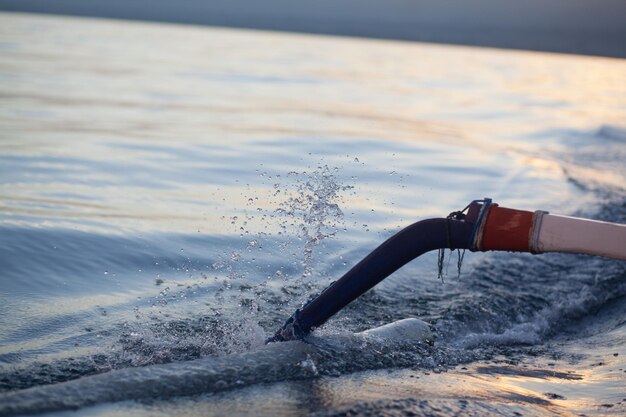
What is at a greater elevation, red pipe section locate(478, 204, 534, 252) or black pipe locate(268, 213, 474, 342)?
red pipe section locate(478, 204, 534, 252)

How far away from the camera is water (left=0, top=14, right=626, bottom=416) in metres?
5.23

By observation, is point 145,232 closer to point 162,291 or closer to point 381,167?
point 162,291

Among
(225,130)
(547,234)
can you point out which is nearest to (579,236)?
(547,234)

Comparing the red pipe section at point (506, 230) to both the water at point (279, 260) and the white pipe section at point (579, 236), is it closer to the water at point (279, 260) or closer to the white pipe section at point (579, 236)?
the white pipe section at point (579, 236)

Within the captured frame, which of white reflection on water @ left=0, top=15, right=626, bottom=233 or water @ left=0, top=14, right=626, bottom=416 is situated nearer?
water @ left=0, top=14, right=626, bottom=416

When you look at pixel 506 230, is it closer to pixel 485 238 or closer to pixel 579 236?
pixel 485 238

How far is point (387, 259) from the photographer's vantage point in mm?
5297

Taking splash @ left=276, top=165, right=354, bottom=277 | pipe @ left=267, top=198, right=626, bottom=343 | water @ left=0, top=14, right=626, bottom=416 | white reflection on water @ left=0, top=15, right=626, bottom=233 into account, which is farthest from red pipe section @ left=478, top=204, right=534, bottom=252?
white reflection on water @ left=0, top=15, right=626, bottom=233

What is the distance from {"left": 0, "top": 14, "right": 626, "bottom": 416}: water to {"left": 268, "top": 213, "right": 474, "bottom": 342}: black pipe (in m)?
0.24

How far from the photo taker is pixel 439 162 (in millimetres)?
15445

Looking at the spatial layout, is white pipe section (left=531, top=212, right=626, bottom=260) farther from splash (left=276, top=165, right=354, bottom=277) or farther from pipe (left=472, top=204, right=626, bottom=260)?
splash (left=276, top=165, right=354, bottom=277)

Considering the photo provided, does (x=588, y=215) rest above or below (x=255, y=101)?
below

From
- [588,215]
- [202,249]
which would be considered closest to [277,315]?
[202,249]

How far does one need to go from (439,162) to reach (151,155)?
491cm
